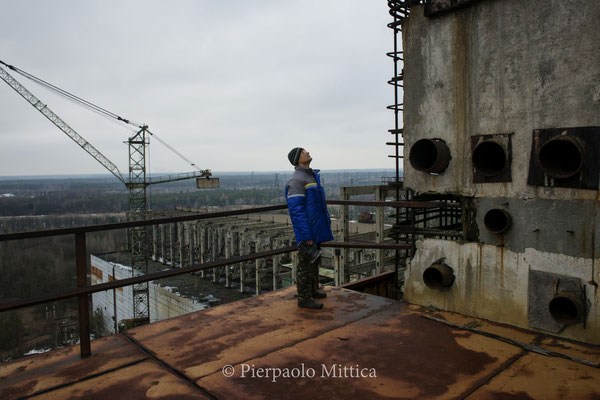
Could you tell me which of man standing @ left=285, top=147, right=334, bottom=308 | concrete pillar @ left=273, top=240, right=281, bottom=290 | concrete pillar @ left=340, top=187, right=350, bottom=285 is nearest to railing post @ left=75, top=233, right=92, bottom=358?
man standing @ left=285, top=147, right=334, bottom=308

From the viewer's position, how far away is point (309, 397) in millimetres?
2426

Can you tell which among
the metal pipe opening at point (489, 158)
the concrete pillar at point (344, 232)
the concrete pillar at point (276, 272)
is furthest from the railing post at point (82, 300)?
the concrete pillar at point (276, 272)

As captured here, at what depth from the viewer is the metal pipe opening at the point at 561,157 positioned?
117 inches

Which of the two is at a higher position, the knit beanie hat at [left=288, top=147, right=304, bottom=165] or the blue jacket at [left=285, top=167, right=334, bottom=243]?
the knit beanie hat at [left=288, top=147, right=304, bottom=165]

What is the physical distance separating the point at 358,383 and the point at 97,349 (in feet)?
7.11

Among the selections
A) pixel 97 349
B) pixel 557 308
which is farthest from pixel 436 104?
pixel 97 349

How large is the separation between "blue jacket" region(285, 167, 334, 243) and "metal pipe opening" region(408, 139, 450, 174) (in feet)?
3.20

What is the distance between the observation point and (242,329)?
11.8ft

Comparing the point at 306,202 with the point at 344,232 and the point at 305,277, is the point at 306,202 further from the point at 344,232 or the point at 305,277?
the point at 344,232

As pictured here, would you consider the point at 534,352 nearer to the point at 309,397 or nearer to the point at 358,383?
the point at 358,383

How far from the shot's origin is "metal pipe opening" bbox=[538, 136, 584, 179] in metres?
2.98

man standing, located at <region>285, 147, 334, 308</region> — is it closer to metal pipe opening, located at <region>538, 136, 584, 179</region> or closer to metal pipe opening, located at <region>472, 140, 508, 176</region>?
metal pipe opening, located at <region>472, 140, 508, 176</region>

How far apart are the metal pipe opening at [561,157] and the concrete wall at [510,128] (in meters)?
0.11

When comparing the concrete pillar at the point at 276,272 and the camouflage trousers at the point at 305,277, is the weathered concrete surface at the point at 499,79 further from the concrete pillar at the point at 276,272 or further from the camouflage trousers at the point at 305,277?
the concrete pillar at the point at 276,272
